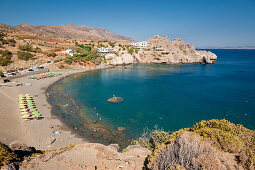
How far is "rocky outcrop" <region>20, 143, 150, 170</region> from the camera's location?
9332mm

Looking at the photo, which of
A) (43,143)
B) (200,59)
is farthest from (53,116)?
(200,59)

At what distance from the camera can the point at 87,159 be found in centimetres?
1020

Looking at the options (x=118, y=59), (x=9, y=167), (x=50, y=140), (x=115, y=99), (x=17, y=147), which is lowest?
(x=50, y=140)

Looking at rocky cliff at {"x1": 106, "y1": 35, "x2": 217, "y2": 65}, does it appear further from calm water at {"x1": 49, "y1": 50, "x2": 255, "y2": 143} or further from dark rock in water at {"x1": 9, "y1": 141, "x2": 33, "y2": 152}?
dark rock in water at {"x1": 9, "y1": 141, "x2": 33, "y2": 152}

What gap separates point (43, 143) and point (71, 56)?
6490 centimetres

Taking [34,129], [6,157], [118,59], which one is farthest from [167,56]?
[6,157]

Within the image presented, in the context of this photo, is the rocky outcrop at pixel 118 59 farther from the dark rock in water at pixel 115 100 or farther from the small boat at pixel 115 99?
the dark rock in water at pixel 115 100

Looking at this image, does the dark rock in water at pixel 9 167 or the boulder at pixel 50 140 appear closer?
the dark rock in water at pixel 9 167

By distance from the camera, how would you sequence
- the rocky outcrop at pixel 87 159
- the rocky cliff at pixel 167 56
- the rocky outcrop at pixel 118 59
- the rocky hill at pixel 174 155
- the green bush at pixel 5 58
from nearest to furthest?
the rocky hill at pixel 174 155, the rocky outcrop at pixel 87 159, the green bush at pixel 5 58, the rocky outcrop at pixel 118 59, the rocky cliff at pixel 167 56

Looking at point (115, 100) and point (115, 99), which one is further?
point (115, 99)

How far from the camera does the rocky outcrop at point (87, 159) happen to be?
9.33m

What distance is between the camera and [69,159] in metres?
10.0

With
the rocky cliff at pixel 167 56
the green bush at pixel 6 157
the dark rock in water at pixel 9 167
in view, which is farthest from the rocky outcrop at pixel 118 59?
the dark rock in water at pixel 9 167

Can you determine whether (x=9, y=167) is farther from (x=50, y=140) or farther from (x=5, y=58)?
(x=5, y=58)
